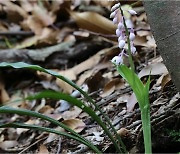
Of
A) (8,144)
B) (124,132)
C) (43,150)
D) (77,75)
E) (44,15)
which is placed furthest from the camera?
(44,15)

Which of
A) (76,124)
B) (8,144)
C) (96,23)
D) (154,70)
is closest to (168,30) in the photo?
(154,70)

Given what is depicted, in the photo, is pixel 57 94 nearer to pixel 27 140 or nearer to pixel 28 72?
pixel 27 140

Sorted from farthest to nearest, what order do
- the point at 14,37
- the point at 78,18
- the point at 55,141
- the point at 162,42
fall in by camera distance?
the point at 14,37 → the point at 78,18 → the point at 55,141 → the point at 162,42

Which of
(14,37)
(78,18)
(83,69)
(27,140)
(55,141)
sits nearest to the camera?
(55,141)

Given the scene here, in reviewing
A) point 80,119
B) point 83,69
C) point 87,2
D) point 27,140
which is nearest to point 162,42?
point 80,119

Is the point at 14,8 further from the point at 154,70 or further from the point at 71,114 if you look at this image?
the point at 154,70

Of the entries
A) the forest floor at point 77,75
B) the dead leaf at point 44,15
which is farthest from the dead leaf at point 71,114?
the dead leaf at point 44,15

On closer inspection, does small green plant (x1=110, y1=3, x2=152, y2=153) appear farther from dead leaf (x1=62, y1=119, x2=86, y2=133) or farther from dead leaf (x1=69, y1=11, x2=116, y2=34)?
dead leaf (x1=69, y1=11, x2=116, y2=34)
